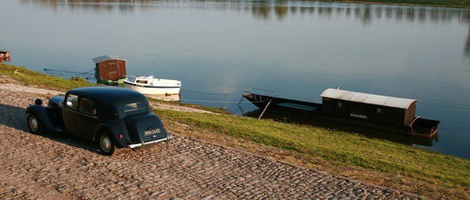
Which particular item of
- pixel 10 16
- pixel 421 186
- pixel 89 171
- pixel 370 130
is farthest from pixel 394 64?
pixel 10 16

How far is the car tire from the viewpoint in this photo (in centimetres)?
1658

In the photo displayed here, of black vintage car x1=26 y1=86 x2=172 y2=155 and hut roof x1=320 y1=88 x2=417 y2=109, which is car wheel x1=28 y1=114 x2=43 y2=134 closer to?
black vintage car x1=26 y1=86 x2=172 y2=155

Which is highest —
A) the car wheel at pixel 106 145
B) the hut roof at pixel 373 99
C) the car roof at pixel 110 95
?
the car roof at pixel 110 95

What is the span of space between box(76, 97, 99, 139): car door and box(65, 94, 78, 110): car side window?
28 centimetres

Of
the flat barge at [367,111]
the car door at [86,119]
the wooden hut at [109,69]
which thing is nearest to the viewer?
the car door at [86,119]

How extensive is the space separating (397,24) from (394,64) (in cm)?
4475

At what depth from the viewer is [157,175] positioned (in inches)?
529

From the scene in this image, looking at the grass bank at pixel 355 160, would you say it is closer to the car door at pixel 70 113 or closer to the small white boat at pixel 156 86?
the car door at pixel 70 113

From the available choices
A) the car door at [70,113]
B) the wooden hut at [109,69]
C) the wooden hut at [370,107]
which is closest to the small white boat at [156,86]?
the wooden hut at [109,69]

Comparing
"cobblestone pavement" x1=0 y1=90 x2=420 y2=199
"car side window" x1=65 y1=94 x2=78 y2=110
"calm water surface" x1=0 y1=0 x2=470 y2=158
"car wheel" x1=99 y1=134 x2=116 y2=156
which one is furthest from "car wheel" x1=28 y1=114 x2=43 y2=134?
"calm water surface" x1=0 y1=0 x2=470 y2=158

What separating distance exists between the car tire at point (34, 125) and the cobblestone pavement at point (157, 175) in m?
0.30

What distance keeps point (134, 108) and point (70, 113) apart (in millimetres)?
2208

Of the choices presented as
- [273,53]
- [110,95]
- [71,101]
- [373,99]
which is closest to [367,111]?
[373,99]

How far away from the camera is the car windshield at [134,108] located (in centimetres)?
1485
